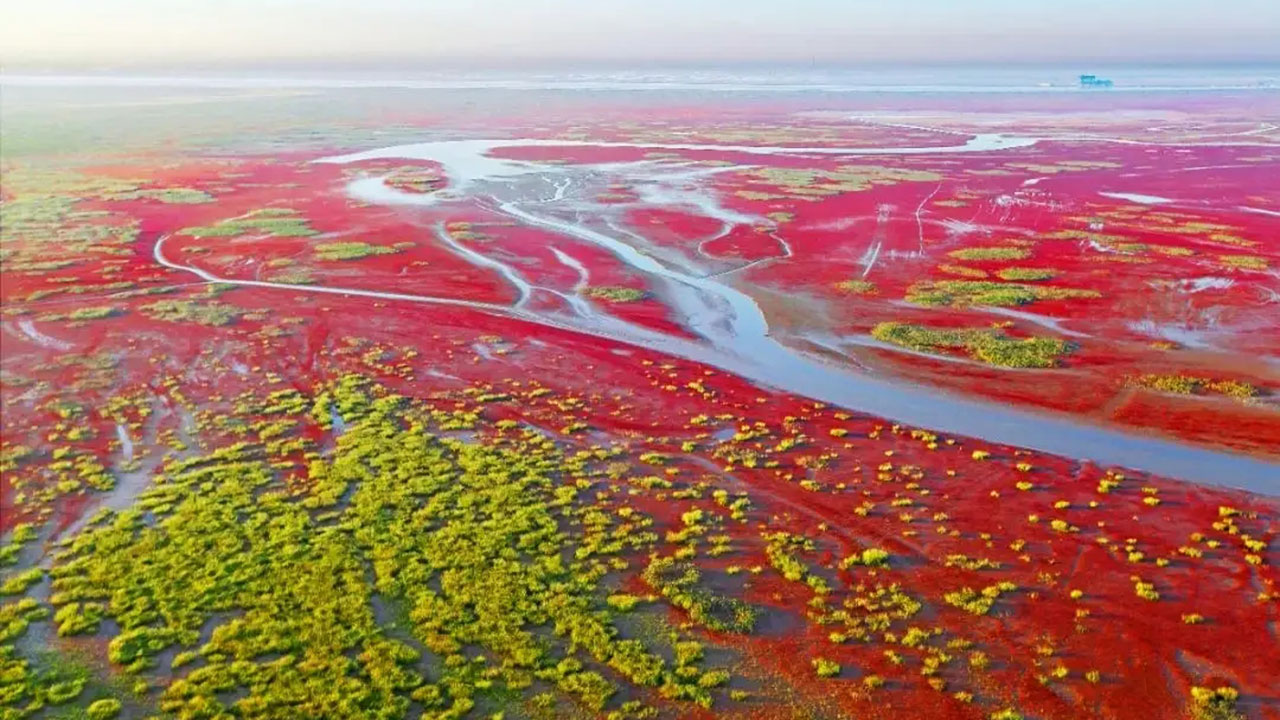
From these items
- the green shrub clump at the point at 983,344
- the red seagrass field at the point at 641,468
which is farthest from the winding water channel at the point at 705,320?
the green shrub clump at the point at 983,344

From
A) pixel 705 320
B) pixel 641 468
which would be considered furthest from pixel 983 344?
pixel 641 468

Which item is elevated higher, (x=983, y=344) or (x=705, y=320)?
(x=705, y=320)

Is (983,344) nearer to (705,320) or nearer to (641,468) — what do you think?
(705,320)

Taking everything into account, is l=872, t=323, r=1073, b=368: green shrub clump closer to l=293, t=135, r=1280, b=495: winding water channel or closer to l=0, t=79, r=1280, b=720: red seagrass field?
l=0, t=79, r=1280, b=720: red seagrass field

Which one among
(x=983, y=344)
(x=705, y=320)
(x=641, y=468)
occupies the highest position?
(x=705, y=320)

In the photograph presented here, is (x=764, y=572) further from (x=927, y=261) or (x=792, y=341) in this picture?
(x=927, y=261)

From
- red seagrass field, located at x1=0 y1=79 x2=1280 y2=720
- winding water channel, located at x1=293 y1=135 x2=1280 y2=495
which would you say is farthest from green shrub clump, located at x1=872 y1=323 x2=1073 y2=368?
winding water channel, located at x1=293 y1=135 x2=1280 y2=495

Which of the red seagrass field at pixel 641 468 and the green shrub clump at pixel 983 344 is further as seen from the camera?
the green shrub clump at pixel 983 344

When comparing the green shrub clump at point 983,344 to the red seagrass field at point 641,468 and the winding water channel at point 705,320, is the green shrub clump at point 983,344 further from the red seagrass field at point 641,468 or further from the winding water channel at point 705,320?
the winding water channel at point 705,320

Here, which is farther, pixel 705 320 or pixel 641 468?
pixel 705 320
